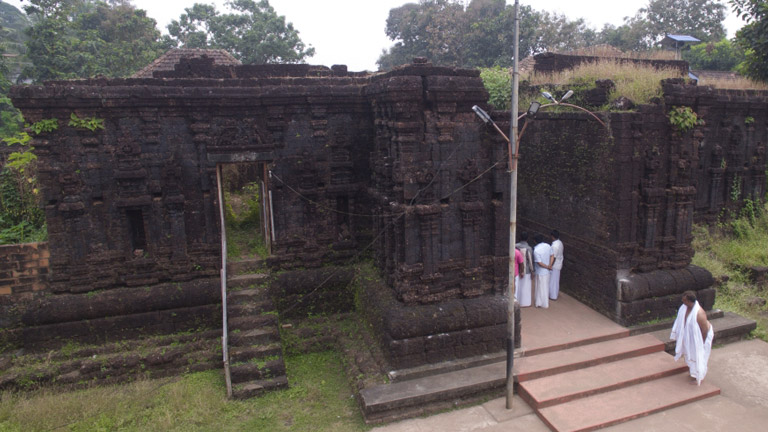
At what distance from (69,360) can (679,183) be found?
10.4 meters

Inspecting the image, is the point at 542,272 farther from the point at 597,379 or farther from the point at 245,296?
the point at 245,296

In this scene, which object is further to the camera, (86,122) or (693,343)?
(86,122)

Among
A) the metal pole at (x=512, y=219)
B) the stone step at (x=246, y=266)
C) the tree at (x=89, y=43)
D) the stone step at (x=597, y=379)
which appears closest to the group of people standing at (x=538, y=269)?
the stone step at (x=597, y=379)

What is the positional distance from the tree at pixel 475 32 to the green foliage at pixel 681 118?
21.9 meters

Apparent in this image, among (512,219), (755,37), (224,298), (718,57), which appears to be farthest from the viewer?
(718,57)

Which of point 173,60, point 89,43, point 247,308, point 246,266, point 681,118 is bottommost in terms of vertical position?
point 247,308

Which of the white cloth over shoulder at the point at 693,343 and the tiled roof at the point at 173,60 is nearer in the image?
the white cloth over shoulder at the point at 693,343

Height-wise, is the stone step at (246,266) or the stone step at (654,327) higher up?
the stone step at (246,266)

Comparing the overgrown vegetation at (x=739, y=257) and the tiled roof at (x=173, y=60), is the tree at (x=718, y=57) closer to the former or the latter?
the overgrown vegetation at (x=739, y=257)

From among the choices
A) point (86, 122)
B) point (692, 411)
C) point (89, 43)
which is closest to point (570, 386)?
point (692, 411)

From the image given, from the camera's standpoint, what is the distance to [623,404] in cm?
666

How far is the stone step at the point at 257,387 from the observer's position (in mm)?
7090

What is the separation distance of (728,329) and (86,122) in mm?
10951

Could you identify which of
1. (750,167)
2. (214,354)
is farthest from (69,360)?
(750,167)
